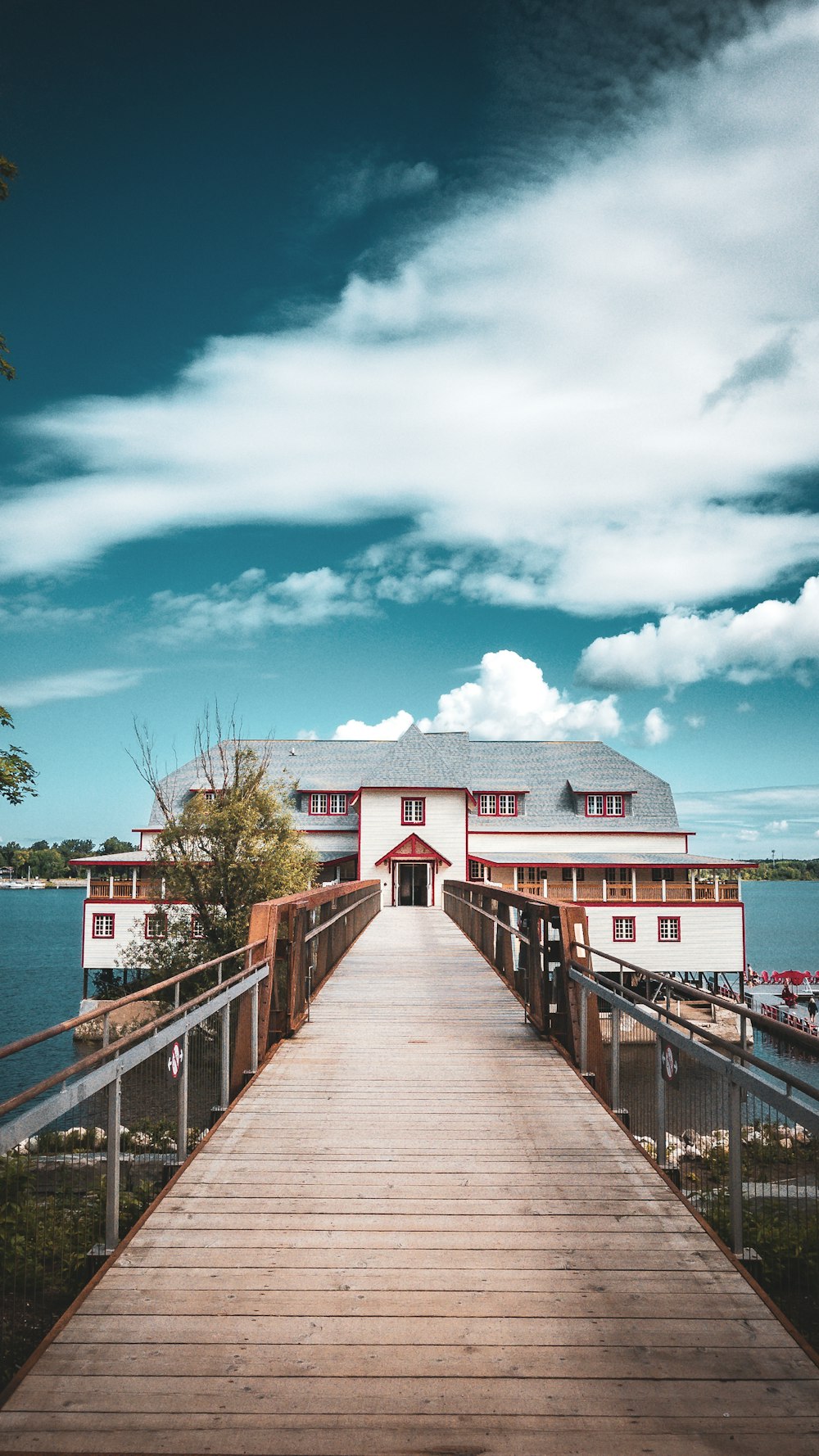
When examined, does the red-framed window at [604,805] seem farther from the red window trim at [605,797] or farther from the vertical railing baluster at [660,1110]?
the vertical railing baluster at [660,1110]

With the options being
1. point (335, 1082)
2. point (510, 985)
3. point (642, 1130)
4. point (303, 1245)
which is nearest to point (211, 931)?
point (642, 1130)

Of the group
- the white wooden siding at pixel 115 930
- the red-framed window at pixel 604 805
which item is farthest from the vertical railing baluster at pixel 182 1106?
the red-framed window at pixel 604 805

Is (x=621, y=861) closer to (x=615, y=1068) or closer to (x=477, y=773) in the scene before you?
(x=477, y=773)

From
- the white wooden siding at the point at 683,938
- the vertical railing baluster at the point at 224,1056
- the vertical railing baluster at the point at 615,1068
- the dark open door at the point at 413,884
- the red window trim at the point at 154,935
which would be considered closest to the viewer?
the vertical railing baluster at the point at 615,1068

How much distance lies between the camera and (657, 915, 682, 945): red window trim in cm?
3400

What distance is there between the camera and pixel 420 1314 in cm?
388

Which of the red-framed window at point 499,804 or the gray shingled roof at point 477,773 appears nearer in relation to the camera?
the gray shingled roof at point 477,773

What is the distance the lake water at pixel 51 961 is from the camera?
1236 inches

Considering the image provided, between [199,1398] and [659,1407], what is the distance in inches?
60.9

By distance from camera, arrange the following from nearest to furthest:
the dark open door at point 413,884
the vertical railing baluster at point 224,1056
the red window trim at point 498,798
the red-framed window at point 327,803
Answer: the vertical railing baluster at point 224,1056, the dark open door at point 413,884, the red window trim at point 498,798, the red-framed window at point 327,803

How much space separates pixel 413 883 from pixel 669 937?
11.9 metres

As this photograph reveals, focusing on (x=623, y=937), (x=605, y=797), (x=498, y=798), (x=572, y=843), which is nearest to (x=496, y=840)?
(x=498, y=798)

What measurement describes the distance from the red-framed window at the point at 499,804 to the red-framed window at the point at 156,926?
1854 cm

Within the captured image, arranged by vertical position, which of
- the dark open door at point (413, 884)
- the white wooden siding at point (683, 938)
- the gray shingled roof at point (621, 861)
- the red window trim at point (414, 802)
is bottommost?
the white wooden siding at point (683, 938)
